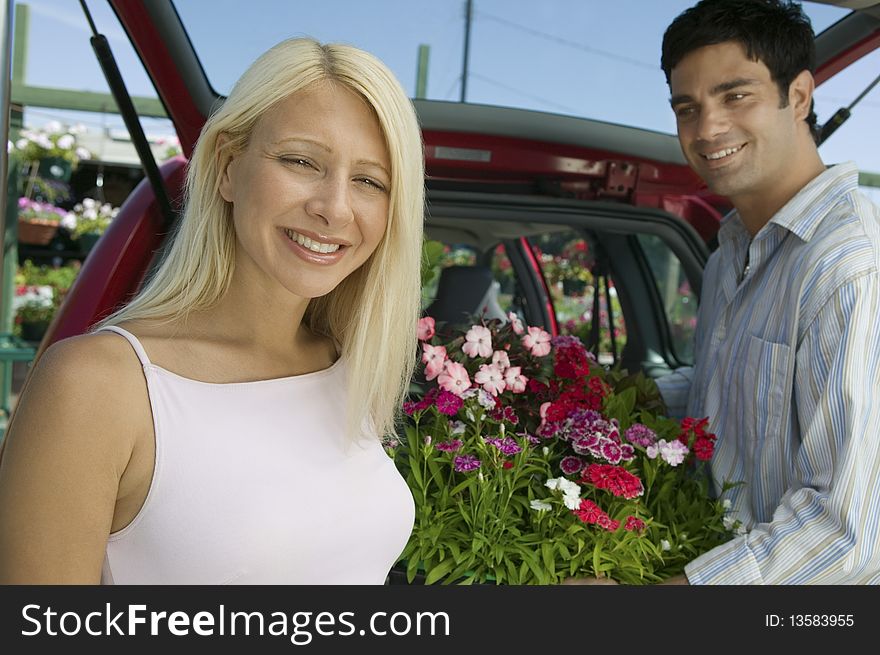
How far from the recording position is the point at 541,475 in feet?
5.38

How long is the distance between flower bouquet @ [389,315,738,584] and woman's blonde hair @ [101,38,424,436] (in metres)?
0.18

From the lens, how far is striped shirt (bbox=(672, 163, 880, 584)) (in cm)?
142

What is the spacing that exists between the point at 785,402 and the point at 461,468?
0.65 meters

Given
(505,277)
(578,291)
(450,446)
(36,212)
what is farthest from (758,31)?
(36,212)

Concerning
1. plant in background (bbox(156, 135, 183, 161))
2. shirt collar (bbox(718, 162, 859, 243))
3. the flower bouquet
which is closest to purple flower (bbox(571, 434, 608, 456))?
the flower bouquet

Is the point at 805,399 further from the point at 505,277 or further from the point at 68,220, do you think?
the point at 68,220

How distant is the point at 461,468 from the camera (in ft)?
4.91

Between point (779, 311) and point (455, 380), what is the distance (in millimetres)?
673

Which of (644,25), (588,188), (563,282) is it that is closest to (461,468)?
(588,188)

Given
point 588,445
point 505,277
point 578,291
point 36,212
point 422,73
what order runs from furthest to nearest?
point 36,212
point 505,277
point 578,291
point 422,73
point 588,445

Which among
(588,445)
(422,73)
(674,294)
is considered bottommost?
(588,445)

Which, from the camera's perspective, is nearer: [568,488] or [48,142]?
[568,488]

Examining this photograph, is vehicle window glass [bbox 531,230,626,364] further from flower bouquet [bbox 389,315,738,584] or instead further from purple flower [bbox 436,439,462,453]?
purple flower [bbox 436,439,462,453]

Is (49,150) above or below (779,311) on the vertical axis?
above
